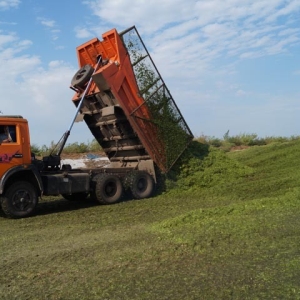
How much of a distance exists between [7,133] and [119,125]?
3.22 meters

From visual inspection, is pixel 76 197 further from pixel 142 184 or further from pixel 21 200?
pixel 21 200

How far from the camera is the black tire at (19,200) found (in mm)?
8984

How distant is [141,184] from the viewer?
11445 millimetres

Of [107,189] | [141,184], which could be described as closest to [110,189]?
[107,189]

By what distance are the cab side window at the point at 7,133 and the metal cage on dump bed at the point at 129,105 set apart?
2475 mm

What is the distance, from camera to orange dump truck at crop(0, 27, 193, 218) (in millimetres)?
10336

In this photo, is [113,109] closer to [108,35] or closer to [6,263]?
[108,35]

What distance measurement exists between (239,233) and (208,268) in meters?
1.50

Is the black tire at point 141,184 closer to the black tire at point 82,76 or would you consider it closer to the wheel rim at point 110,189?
the wheel rim at point 110,189

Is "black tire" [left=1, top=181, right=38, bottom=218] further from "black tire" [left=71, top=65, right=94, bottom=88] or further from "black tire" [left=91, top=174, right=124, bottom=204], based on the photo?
"black tire" [left=71, top=65, right=94, bottom=88]

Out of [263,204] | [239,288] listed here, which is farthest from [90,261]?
[263,204]

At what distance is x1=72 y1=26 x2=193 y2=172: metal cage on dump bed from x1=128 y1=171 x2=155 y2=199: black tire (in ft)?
1.54

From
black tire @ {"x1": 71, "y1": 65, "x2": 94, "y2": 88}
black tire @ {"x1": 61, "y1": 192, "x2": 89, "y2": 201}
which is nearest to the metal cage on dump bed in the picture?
black tire @ {"x1": 71, "y1": 65, "x2": 94, "y2": 88}

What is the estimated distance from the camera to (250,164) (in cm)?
1493
